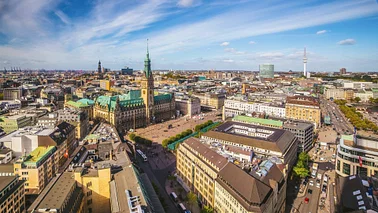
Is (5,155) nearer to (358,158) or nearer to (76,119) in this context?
(76,119)

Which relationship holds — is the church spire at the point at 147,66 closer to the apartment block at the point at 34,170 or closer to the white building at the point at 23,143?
the white building at the point at 23,143

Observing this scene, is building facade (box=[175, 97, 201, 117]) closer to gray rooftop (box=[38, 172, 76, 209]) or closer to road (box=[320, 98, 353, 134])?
road (box=[320, 98, 353, 134])

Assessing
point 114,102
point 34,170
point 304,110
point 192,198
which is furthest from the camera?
point 304,110

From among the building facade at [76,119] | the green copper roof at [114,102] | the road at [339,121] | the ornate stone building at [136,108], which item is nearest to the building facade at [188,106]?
the ornate stone building at [136,108]

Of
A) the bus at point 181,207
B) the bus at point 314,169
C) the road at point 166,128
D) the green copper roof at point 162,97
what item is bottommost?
the bus at point 181,207

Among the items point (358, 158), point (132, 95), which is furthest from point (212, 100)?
point (358, 158)

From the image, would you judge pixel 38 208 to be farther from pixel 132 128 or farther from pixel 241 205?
pixel 132 128

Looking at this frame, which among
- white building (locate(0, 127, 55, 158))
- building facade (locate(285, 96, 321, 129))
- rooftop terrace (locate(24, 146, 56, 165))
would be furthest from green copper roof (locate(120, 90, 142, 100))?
building facade (locate(285, 96, 321, 129))
